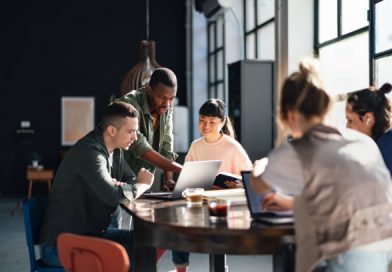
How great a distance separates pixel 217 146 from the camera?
4.28m

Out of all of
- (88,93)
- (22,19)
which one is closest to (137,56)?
(88,93)

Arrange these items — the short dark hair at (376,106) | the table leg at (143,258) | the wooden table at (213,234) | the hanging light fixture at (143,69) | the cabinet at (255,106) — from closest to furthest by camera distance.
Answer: the wooden table at (213,234)
the table leg at (143,258)
the short dark hair at (376,106)
the cabinet at (255,106)
the hanging light fixture at (143,69)

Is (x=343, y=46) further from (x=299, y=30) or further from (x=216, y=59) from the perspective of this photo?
(x=216, y=59)

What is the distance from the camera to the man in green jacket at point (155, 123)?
3750 millimetres

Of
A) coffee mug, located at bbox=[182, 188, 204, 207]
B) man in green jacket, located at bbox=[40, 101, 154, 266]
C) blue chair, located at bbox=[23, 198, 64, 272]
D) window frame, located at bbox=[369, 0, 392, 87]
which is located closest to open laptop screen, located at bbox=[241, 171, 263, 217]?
coffee mug, located at bbox=[182, 188, 204, 207]

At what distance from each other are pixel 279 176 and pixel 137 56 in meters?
9.49

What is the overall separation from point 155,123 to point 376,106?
5.22 feet

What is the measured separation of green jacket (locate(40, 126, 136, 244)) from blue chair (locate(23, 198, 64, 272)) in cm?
4

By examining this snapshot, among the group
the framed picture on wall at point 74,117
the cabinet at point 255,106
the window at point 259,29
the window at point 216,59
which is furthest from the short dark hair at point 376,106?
the framed picture on wall at point 74,117

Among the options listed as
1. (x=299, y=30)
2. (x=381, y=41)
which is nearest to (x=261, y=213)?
(x=381, y=41)

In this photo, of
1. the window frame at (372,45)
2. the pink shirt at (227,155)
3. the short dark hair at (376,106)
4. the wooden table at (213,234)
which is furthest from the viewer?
the window frame at (372,45)

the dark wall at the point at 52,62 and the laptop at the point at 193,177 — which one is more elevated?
the dark wall at the point at 52,62

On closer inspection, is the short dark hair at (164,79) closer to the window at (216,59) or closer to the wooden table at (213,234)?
the wooden table at (213,234)

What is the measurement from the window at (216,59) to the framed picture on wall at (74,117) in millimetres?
2185
